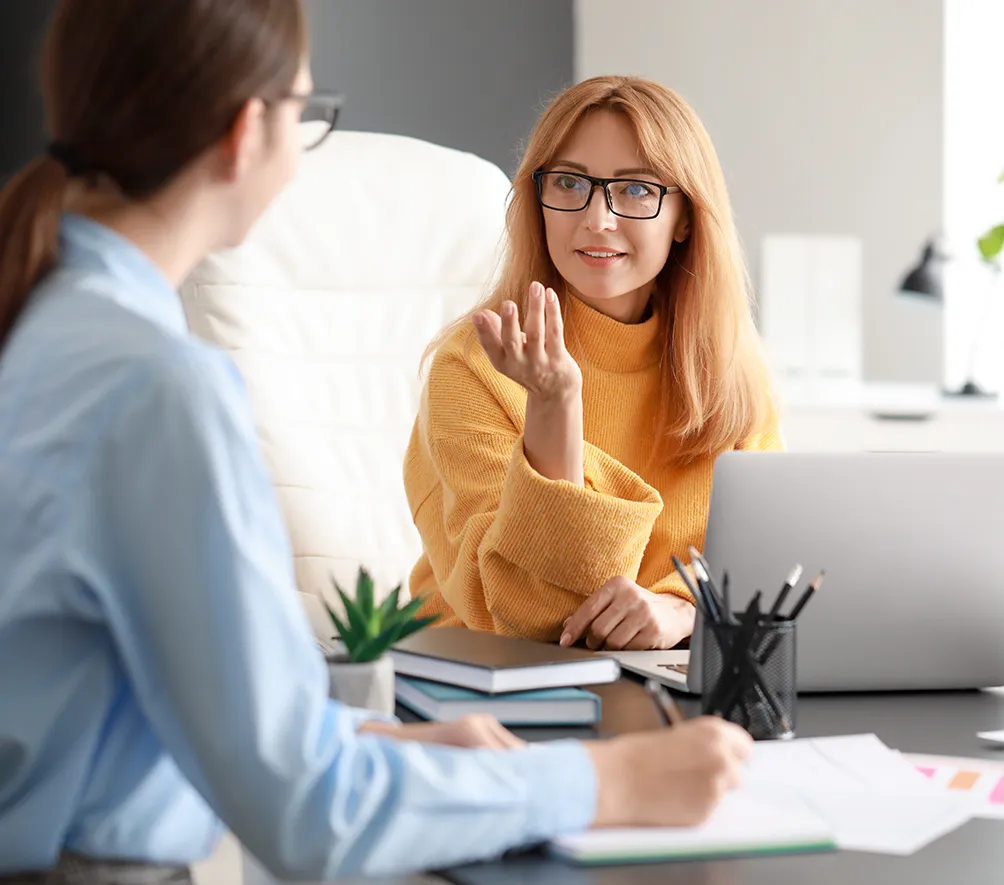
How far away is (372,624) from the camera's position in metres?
1.04

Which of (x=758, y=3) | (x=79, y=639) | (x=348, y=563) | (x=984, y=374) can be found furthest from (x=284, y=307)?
(x=984, y=374)

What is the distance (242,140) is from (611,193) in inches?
43.6

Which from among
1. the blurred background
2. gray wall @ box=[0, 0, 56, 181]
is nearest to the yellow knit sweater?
gray wall @ box=[0, 0, 56, 181]

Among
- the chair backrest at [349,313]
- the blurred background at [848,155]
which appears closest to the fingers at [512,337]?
the chair backrest at [349,313]

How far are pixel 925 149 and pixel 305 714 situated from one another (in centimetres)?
366

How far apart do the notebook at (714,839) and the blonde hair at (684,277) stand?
973mm

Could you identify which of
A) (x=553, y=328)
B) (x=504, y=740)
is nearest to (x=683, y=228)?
(x=553, y=328)

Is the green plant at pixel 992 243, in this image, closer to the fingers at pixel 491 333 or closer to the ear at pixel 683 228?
the ear at pixel 683 228

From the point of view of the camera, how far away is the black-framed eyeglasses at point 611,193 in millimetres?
1858

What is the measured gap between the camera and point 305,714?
73 centimetres

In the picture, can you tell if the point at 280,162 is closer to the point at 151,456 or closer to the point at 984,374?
the point at 151,456

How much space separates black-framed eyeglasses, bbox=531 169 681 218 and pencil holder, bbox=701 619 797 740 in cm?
90

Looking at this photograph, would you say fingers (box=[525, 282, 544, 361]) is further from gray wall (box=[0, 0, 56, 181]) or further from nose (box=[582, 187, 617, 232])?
gray wall (box=[0, 0, 56, 181])

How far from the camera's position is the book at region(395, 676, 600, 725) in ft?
3.61
